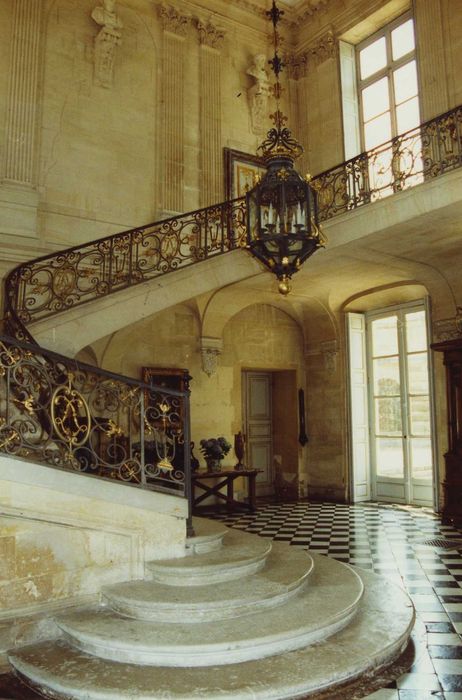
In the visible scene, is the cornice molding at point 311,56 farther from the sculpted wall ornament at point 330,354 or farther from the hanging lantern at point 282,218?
the hanging lantern at point 282,218

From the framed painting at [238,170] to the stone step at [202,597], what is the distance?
6713 millimetres

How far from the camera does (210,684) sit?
263 centimetres

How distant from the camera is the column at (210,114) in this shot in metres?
9.04

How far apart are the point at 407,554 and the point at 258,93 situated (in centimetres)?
762

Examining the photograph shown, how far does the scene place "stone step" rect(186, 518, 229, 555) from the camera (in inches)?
157

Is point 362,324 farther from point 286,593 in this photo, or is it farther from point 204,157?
point 286,593

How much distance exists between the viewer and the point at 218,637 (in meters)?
2.95

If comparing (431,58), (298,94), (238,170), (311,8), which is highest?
(311,8)

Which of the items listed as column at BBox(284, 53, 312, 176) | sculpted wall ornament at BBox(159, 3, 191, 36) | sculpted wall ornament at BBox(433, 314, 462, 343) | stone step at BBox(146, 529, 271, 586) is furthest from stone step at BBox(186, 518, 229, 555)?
sculpted wall ornament at BBox(159, 3, 191, 36)

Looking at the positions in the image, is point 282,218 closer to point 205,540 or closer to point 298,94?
Result: point 205,540

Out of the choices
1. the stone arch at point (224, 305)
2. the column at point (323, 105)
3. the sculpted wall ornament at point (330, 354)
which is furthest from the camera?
the sculpted wall ornament at point (330, 354)

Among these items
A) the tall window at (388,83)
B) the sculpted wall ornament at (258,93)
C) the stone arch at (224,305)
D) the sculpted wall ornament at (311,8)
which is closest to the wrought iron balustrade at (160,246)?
the stone arch at (224,305)

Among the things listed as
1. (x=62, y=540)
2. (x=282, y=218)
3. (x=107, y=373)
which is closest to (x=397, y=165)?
(x=282, y=218)

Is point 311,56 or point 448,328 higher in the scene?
point 311,56
